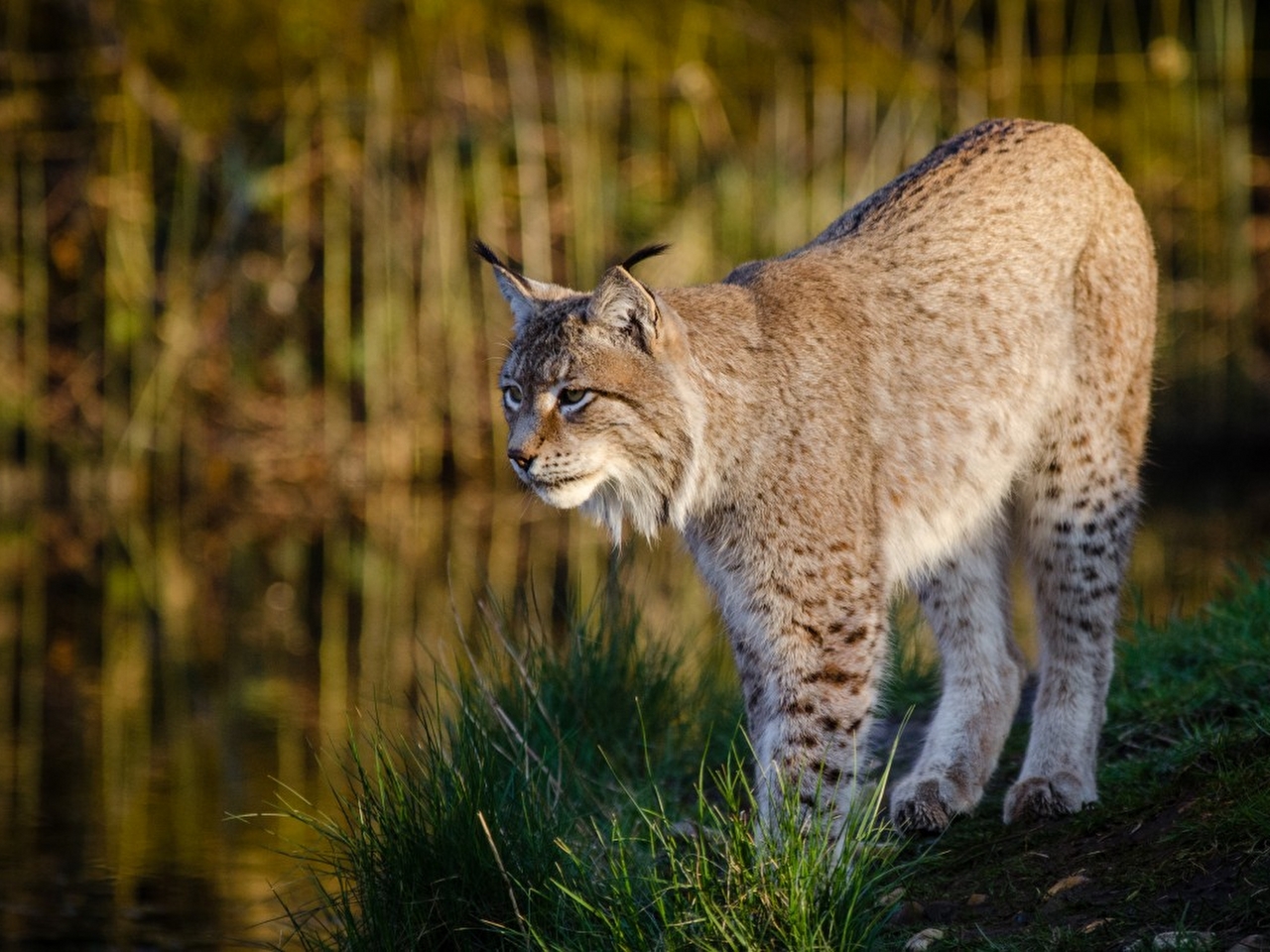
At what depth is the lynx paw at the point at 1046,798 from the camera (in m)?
4.16

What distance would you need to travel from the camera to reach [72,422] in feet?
40.2

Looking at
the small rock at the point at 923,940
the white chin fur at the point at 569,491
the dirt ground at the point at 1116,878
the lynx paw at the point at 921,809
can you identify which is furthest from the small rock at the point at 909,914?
the white chin fur at the point at 569,491

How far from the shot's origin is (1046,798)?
4.17 meters

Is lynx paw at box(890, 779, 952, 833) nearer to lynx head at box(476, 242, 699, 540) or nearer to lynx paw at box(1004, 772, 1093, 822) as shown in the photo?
lynx paw at box(1004, 772, 1093, 822)

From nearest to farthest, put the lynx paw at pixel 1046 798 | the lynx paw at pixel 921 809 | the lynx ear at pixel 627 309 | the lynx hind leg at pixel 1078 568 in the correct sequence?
1. the lynx ear at pixel 627 309
2. the lynx paw at pixel 1046 798
3. the lynx paw at pixel 921 809
4. the lynx hind leg at pixel 1078 568

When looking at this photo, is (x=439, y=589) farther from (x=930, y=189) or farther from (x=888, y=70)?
(x=888, y=70)

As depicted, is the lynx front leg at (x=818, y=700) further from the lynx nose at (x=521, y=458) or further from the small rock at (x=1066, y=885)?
the lynx nose at (x=521, y=458)

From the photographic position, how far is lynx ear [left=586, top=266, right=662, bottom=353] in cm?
385

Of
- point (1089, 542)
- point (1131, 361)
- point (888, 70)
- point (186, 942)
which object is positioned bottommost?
point (186, 942)

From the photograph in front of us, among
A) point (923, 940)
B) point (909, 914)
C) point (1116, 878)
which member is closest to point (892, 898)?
point (909, 914)

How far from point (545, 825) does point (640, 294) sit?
1209mm

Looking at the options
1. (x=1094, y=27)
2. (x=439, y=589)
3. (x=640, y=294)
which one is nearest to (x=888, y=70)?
(x=1094, y=27)

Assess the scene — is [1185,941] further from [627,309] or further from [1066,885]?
[627,309]

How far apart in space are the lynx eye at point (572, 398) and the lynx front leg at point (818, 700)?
700 millimetres
